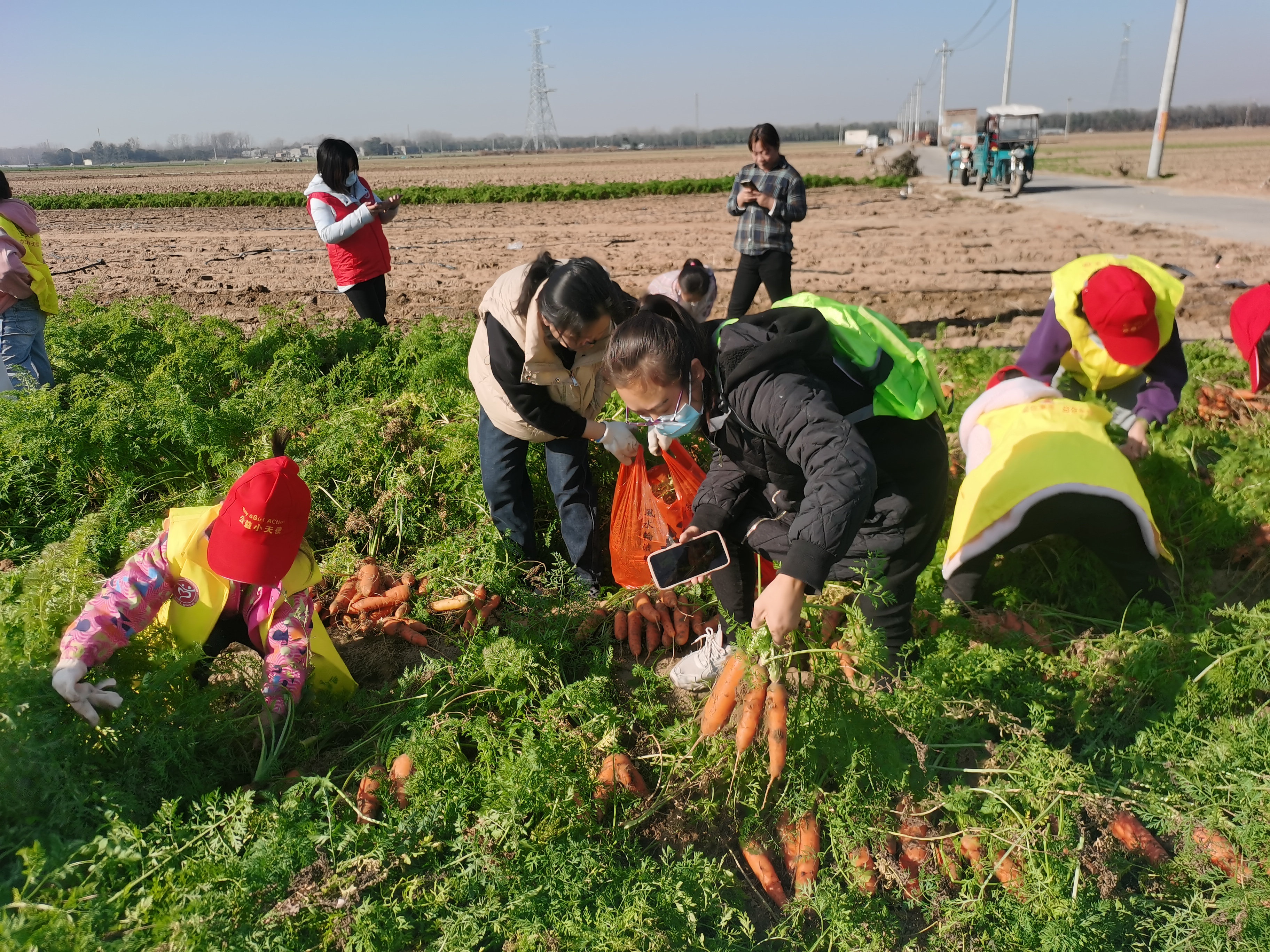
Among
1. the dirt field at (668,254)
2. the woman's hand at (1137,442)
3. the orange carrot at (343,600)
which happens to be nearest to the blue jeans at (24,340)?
the dirt field at (668,254)

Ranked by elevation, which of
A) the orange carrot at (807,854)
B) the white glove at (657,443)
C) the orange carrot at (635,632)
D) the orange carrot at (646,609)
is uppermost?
the white glove at (657,443)

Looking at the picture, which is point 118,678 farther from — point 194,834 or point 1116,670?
point 1116,670

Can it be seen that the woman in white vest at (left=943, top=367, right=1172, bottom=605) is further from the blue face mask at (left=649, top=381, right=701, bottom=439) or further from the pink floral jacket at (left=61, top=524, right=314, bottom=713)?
the pink floral jacket at (left=61, top=524, right=314, bottom=713)

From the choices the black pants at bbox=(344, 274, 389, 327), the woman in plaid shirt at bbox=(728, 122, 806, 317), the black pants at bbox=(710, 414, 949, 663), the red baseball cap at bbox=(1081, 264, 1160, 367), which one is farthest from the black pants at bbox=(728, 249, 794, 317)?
the black pants at bbox=(710, 414, 949, 663)

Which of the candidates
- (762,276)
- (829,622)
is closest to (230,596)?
(829,622)

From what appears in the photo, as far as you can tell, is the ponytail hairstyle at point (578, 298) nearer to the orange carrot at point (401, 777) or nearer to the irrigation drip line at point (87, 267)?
the orange carrot at point (401, 777)

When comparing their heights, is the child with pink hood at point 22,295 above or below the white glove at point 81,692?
above

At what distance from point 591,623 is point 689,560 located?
68cm

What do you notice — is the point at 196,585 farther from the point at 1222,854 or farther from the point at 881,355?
the point at 1222,854

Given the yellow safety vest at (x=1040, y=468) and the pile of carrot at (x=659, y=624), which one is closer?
the yellow safety vest at (x=1040, y=468)

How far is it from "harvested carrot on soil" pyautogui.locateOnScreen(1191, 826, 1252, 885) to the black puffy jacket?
137cm

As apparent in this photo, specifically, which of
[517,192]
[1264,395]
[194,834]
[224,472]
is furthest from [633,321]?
[517,192]

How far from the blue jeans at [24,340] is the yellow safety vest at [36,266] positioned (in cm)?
4

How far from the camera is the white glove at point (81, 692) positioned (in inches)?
87.1
